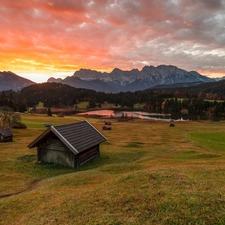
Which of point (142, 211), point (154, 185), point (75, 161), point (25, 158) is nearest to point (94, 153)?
point (75, 161)

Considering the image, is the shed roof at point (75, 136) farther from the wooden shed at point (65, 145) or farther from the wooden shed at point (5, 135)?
the wooden shed at point (5, 135)

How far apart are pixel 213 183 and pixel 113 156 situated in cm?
2076

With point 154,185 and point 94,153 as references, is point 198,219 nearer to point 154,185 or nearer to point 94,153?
point 154,185

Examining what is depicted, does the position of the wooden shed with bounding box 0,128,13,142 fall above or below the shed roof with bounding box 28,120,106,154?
below

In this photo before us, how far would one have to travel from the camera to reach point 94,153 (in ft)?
106

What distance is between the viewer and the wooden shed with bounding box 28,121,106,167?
2705 cm

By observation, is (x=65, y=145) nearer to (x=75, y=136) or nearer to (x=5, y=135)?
(x=75, y=136)

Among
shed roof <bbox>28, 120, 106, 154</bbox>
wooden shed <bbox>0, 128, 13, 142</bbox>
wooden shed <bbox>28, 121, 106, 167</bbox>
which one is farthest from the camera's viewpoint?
wooden shed <bbox>0, 128, 13, 142</bbox>

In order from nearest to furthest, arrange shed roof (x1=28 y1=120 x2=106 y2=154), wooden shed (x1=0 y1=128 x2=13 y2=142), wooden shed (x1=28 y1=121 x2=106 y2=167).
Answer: shed roof (x1=28 y1=120 x2=106 y2=154), wooden shed (x1=28 y1=121 x2=106 y2=167), wooden shed (x1=0 y1=128 x2=13 y2=142)

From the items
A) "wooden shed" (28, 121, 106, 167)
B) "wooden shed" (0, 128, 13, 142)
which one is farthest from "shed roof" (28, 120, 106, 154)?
"wooden shed" (0, 128, 13, 142)

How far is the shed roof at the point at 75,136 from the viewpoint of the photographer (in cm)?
2677

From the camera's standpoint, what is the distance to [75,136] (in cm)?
2894

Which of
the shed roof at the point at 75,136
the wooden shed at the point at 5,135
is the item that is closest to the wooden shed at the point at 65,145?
the shed roof at the point at 75,136

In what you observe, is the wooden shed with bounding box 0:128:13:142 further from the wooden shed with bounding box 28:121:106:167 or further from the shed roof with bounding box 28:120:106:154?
the wooden shed with bounding box 28:121:106:167
